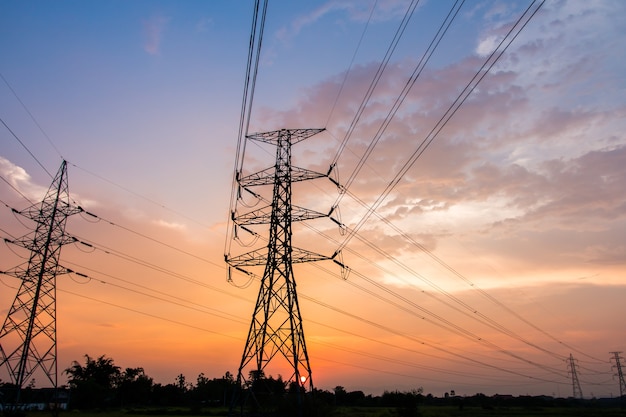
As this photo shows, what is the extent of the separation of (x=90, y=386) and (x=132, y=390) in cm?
2620

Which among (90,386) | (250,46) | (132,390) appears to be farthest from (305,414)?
(132,390)

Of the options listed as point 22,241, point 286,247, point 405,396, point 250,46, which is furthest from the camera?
point 405,396

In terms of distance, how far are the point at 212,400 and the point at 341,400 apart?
146 ft

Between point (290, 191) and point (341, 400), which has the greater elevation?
point (290, 191)

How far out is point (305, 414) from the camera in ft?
Result: 107

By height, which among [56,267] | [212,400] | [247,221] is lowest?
[212,400]

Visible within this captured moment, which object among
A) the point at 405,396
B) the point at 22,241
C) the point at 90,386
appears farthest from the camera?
the point at 90,386

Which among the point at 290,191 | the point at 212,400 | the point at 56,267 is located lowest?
the point at 212,400

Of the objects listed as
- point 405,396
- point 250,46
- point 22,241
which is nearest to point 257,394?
point 22,241

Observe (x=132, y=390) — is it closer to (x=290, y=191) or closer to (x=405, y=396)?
(x=405, y=396)

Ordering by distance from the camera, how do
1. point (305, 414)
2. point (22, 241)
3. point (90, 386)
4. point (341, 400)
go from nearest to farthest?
point (305, 414) < point (22, 241) < point (90, 386) < point (341, 400)

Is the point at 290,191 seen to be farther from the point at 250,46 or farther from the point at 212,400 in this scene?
the point at 212,400

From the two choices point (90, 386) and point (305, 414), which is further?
point (90, 386)

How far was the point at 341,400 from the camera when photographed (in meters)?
161
